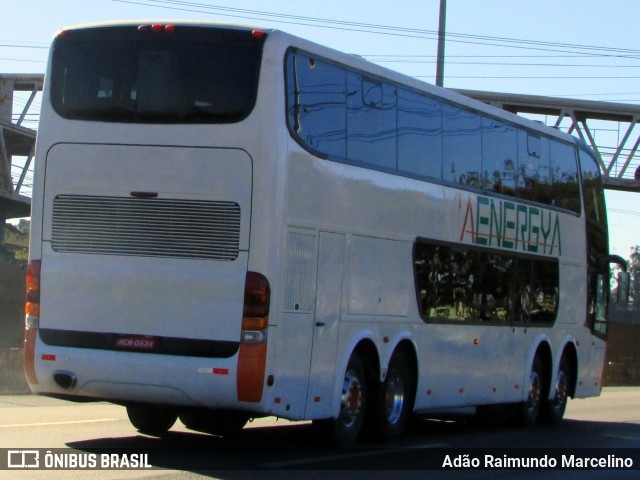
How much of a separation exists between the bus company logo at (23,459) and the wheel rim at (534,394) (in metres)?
9.45

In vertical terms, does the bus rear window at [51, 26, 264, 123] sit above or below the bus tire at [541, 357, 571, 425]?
above

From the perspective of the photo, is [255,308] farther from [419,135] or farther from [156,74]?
[419,135]

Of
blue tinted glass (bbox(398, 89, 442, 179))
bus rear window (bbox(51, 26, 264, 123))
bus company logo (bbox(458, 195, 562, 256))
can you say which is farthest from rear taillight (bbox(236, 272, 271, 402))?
bus company logo (bbox(458, 195, 562, 256))

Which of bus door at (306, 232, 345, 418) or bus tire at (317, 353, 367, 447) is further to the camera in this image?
bus tire at (317, 353, 367, 447)

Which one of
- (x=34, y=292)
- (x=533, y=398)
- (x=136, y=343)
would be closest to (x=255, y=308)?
(x=136, y=343)

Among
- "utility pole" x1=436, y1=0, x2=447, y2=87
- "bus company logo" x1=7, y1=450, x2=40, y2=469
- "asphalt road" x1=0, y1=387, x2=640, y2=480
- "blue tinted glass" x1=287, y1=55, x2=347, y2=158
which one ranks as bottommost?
"asphalt road" x1=0, y1=387, x2=640, y2=480

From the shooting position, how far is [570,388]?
20516 millimetres

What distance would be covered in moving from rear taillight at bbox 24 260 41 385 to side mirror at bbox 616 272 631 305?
32.4 feet

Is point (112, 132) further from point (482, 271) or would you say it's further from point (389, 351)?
point (482, 271)

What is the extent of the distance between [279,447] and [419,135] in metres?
4.17

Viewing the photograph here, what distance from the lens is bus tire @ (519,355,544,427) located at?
18.9m

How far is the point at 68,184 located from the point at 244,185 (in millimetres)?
1801

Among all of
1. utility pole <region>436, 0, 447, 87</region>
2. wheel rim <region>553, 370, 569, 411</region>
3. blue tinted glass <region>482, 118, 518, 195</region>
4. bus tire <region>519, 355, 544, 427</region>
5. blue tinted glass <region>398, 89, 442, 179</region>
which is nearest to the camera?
blue tinted glass <region>398, 89, 442, 179</region>

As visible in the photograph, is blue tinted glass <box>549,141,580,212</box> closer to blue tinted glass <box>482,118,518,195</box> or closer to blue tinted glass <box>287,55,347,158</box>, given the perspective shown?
blue tinted glass <box>482,118,518,195</box>
